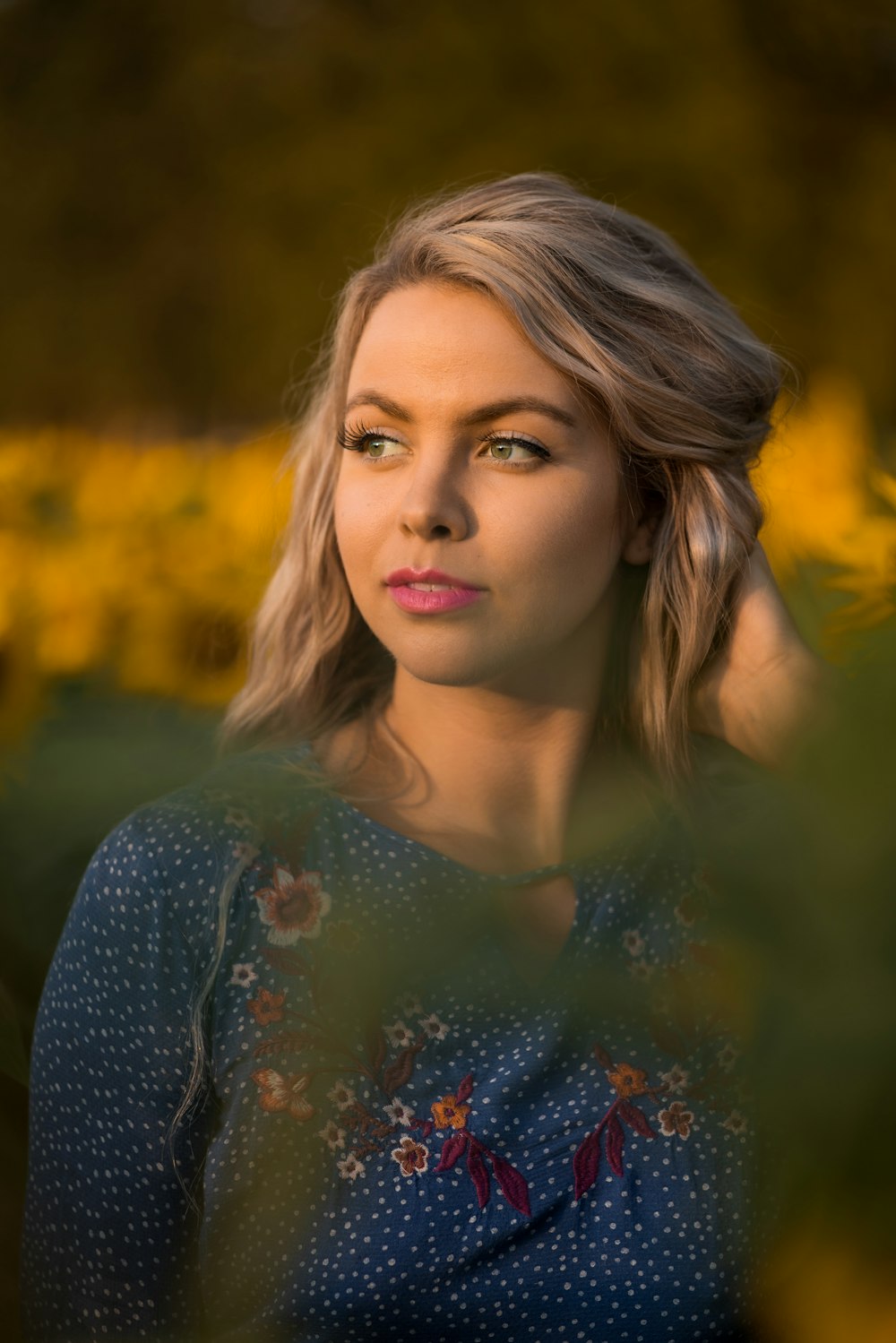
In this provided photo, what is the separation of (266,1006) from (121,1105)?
0.43 ft

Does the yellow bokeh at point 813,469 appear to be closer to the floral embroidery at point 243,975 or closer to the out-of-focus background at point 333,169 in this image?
the out-of-focus background at point 333,169

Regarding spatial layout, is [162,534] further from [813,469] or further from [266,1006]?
[813,469]

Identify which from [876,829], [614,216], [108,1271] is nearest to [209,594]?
[614,216]

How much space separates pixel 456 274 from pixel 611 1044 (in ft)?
2.00

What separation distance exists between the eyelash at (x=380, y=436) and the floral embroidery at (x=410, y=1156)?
0.51m

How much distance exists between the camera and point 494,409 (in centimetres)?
95

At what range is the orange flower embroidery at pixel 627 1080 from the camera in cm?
98

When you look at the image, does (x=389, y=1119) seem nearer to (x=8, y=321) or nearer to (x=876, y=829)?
(x=876, y=829)

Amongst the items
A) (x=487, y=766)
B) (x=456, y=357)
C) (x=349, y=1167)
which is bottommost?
(x=349, y=1167)

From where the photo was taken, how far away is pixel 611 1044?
1.00 meters

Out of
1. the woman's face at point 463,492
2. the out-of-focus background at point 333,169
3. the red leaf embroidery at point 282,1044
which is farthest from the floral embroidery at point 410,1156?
the out-of-focus background at point 333,169

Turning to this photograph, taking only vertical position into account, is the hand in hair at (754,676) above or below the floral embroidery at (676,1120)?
above

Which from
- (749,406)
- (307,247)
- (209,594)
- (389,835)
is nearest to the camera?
(389,835)

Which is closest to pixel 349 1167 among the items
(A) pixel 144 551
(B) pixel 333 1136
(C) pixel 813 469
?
(B) pixel 333 1136
